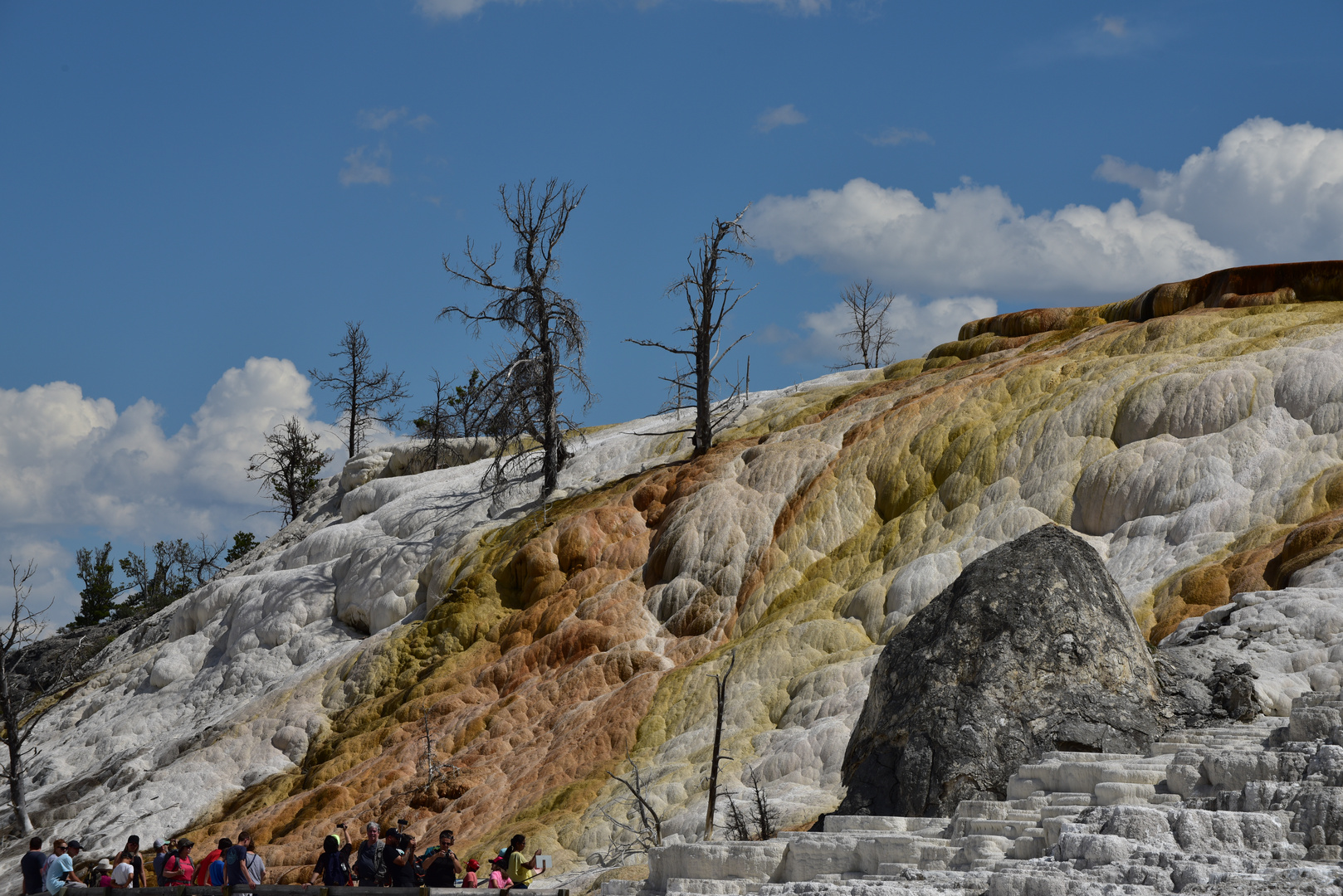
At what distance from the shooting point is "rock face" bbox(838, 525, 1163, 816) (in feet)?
41.1

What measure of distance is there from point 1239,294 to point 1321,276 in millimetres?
1721

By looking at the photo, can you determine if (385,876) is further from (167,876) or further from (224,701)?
(224,701)

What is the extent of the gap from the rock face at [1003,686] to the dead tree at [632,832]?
14.1 feet

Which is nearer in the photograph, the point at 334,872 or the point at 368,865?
the point at 368,865

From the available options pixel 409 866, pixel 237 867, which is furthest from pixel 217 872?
pixel 409 866

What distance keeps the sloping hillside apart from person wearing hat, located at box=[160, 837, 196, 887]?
16.1ft

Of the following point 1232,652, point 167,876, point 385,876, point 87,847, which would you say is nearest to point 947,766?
point 1232,652

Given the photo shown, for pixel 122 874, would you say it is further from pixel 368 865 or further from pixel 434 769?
pixel 434 769

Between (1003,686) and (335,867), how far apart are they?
785 centimetres

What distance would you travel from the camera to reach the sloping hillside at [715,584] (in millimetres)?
19453

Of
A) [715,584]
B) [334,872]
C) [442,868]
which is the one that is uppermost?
[715,584]

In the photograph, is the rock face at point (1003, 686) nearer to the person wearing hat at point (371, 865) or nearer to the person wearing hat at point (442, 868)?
the person wearing hat at point (442, 868)

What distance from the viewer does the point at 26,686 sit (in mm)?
44000

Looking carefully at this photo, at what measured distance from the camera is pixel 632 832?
18.7 meters
